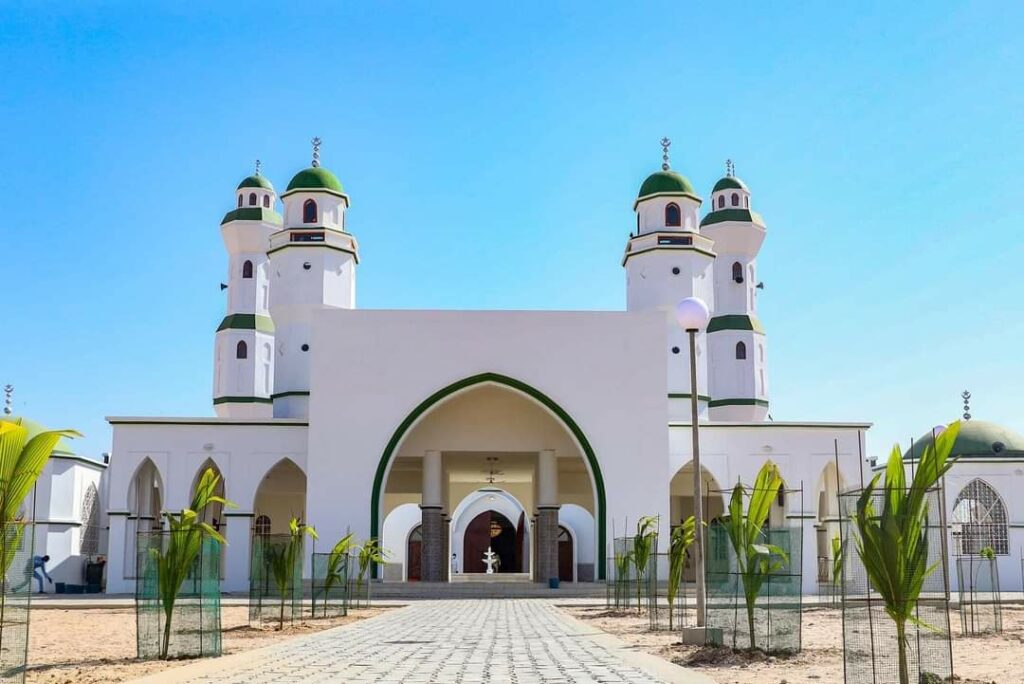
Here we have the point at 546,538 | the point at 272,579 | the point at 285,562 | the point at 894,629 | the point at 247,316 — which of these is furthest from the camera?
the point at 247,316

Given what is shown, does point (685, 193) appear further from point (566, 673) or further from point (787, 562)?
point (566, 673)

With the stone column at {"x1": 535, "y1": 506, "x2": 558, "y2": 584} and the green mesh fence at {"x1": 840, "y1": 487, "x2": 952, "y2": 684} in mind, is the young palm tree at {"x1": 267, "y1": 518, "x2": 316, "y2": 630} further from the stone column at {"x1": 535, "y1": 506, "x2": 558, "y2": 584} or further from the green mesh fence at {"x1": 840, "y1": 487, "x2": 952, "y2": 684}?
the stone column at {"x1": 535, "y1": 506, "x2": 558, "y2": 584}

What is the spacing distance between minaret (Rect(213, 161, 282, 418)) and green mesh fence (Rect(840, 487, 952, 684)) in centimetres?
3051

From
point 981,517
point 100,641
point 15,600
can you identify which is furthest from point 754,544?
point 981,517

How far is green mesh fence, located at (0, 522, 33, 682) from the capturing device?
7844 mm

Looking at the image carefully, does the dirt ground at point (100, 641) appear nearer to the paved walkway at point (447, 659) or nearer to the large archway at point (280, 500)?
the paved walkway at point (447, 659)

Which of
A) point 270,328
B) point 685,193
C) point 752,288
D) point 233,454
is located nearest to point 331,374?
point 233,454

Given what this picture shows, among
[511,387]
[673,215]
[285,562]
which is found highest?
[673,215]

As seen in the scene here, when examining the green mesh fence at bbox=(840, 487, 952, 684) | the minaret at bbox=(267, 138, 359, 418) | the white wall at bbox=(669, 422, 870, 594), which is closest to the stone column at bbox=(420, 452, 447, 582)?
the minaret at bbox=(267, 138, 359, 418)

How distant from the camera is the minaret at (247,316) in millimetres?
36688

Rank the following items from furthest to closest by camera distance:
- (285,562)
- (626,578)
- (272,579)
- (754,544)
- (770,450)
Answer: (770,450) → (626,578) → (272,579) → (285,562) → (754,544)

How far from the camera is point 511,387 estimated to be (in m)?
28.4

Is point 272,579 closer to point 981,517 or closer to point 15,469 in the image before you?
point 15,469

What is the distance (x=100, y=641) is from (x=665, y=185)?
24592mm
